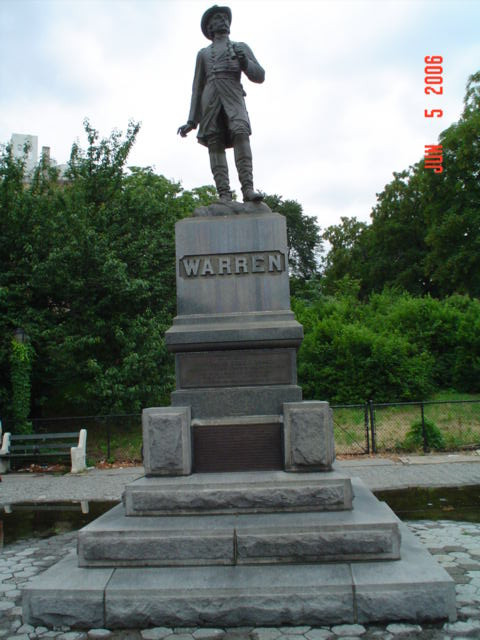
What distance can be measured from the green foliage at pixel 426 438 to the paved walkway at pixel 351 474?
0.70 metres

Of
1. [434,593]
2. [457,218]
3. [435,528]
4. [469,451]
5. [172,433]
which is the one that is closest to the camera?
[434,593]

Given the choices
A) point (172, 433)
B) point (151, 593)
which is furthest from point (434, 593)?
point (172, 433)

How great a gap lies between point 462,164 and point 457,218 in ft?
9.61

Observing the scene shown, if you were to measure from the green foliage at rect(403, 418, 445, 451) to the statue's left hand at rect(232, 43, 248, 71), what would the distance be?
1009 cm

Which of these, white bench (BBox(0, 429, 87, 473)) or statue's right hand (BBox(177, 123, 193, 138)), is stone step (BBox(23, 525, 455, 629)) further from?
white bench (BBox(0, 429, 87, 473))

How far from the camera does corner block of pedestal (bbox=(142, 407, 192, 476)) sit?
522cm

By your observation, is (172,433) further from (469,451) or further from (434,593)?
(469,451)

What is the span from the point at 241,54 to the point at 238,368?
11.8ft

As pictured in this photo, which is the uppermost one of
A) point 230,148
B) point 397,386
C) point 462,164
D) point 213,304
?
point 462,164

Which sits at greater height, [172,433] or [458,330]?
[458,330]

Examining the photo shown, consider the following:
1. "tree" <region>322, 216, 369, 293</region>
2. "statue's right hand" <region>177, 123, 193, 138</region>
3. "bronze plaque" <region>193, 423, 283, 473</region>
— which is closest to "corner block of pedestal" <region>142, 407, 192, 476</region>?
"bronze plaque" <region>193, 423, 283, 473</region>

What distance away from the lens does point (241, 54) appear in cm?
644

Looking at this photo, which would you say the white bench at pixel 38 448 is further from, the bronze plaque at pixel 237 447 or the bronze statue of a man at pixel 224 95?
the bronze statue of a man at pixel 224 95

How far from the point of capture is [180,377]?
18.8 feet
